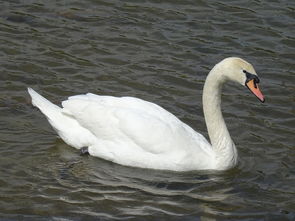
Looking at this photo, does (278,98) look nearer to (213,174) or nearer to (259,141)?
(259,141)

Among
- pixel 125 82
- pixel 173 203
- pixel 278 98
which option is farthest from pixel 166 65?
pixel 173 203

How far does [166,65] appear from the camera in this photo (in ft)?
39.8

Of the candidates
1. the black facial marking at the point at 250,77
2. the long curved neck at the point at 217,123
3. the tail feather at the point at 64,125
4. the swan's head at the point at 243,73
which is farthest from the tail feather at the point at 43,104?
the black facial marking at the point at 250,77

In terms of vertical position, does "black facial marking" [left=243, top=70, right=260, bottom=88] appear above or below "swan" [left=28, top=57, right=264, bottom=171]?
above

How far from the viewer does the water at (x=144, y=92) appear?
859 cm

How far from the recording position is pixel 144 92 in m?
11.4

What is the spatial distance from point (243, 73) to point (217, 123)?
0.78 m

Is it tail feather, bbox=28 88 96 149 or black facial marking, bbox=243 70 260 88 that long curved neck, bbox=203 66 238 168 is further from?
tail feather, bbox=28 88 96 149

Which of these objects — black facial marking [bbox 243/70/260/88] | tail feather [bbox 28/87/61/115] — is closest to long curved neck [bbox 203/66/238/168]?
black facial marking [bbox 243/70/260/88]

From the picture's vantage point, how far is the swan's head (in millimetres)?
9242

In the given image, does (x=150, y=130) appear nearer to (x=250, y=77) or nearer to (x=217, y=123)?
(x=217, y=123)

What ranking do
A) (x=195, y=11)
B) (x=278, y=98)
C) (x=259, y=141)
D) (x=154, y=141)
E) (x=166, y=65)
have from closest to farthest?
(x=154, y=141)
(x=259, y=141)
(x=278, y=98)
(x=166, y=65)
(x=195, y=11)

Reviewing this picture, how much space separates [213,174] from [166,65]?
307 centimetres

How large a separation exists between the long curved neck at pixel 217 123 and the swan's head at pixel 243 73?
133 millimetres
